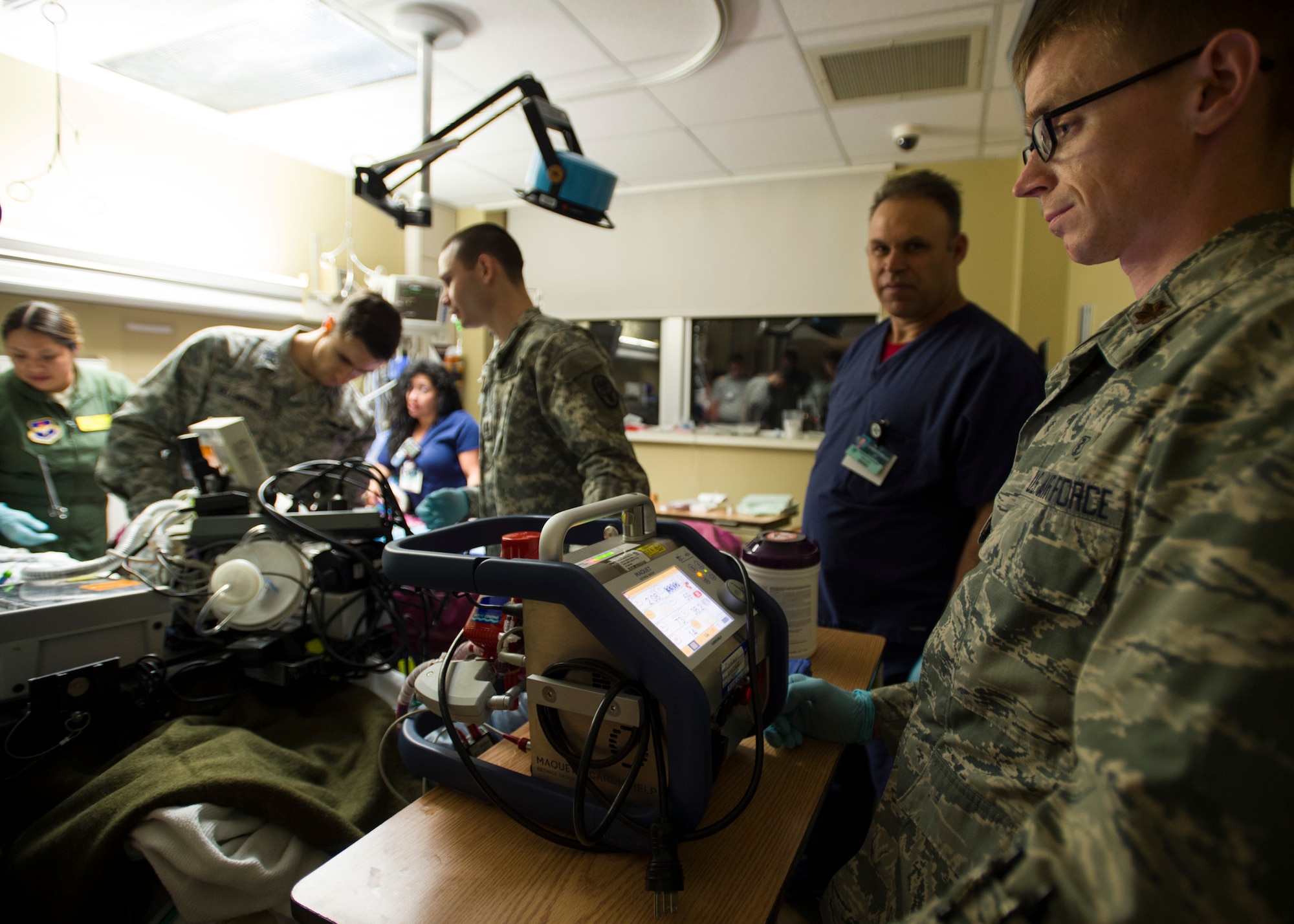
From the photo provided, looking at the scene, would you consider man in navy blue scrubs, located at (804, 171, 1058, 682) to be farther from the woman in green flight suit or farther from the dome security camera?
the woman in green flight suit

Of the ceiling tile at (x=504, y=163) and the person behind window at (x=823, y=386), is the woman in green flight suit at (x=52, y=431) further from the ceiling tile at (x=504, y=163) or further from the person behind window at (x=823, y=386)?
the person behind window at (x=823, y=386)

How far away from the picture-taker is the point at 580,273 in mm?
4816

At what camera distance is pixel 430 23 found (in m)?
2.41

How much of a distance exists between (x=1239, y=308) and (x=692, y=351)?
4.22m

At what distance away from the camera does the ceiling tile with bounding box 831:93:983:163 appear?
306 cm

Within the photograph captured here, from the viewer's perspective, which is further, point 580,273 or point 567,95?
point 580,273

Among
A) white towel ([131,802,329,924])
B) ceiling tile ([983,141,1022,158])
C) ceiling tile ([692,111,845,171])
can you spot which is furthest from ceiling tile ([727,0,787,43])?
white towel ([131,802,329,924])

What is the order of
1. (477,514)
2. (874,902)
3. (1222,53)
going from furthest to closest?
(477,514)
(874,902)
(1222,53)

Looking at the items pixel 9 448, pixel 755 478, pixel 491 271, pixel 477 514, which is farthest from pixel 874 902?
pixel 755 478

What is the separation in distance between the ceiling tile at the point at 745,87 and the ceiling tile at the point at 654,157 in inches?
11.6

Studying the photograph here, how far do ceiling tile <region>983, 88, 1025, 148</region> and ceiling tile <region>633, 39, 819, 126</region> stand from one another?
2.75 ft

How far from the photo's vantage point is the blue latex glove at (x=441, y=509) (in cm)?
176

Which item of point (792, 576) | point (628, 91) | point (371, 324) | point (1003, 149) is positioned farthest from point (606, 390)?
point (1003, 149)

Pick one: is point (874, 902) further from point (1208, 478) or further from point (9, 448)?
point (9, 448)
